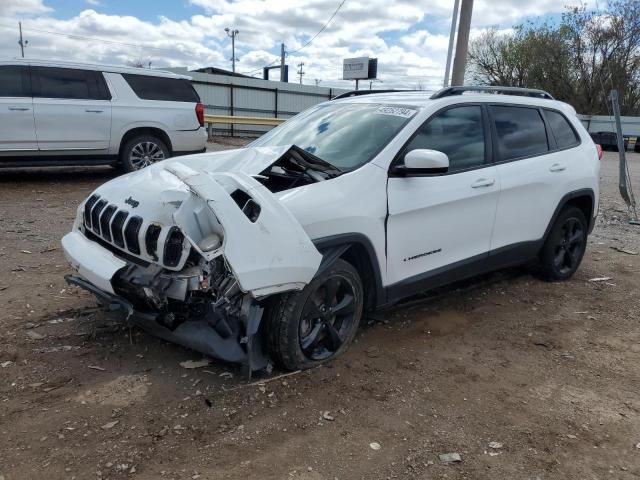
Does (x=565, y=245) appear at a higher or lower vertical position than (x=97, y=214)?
lower

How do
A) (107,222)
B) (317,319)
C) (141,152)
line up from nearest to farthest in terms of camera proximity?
(107,222)
(317,319)
(141,152)

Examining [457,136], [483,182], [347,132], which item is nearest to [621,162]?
[483,182]

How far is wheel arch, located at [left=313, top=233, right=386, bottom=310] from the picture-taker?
10.7 feet

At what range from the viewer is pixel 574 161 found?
521cm

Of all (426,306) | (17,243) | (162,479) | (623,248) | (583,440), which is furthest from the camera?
(623,248)

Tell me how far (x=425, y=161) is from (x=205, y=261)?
60.5 inches

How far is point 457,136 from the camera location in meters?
4.20

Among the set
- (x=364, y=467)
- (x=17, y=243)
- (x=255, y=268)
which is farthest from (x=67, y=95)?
(x=364, y=467)

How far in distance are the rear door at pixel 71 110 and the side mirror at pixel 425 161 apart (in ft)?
22.6

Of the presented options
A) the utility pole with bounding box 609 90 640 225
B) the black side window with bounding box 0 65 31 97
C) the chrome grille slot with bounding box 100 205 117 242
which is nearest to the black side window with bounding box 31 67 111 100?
the black side window with bounding box 0 65 31 97

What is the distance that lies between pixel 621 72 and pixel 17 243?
39.8 meters

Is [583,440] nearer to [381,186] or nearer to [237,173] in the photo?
[381,186]

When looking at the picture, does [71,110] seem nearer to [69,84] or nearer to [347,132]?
[69,84]

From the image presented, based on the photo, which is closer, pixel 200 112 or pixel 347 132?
pixel 347 132
